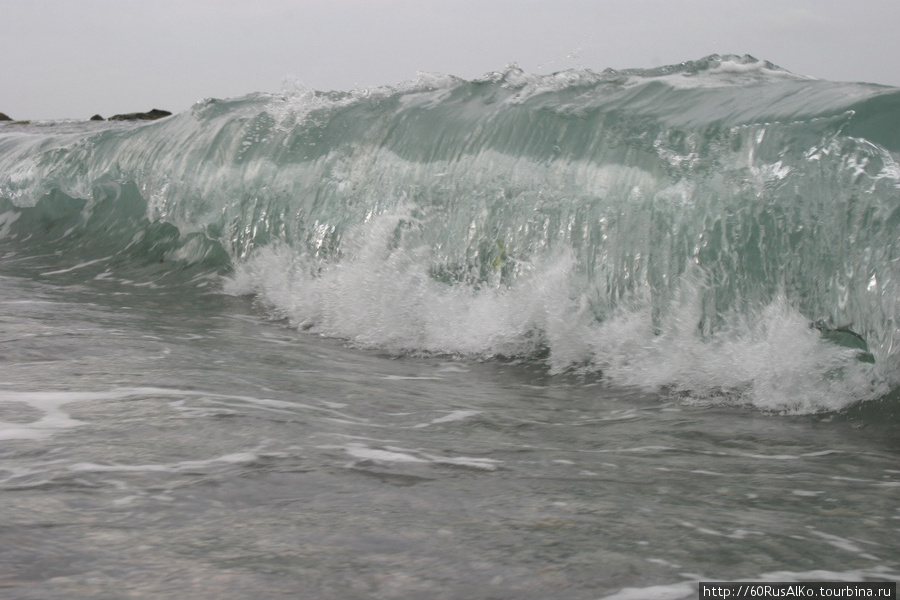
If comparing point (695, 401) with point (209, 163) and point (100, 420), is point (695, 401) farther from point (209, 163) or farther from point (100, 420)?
point (209, 163)

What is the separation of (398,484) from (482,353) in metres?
2.33

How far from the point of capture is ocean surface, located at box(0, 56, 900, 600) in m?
2.04

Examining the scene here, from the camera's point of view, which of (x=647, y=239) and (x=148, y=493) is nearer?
(x=148, y=493)

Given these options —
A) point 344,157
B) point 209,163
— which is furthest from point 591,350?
point 209,163

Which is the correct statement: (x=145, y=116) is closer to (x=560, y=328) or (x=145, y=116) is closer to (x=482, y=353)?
(x=482, y=353)

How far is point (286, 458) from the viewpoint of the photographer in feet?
8.97

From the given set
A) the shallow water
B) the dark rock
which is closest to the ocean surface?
the shallow water

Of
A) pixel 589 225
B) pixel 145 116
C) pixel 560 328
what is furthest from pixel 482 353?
pixel 145 116

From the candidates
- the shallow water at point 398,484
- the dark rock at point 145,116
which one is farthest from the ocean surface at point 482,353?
the dark rock at point 145,116

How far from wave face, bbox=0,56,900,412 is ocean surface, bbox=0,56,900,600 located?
18mm

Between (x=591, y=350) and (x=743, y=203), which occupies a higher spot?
(x=743, y=203)

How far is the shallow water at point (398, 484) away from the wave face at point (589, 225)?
1.40ft

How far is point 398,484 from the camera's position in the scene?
2.55 m

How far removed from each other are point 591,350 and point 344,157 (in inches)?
124
